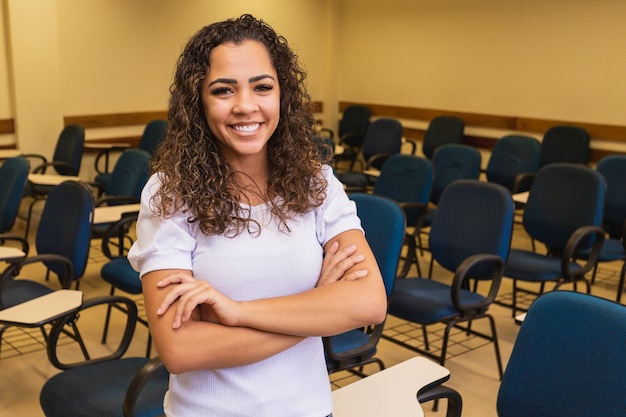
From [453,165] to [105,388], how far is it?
12.0ft

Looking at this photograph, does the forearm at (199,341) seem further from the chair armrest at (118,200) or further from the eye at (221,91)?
the chair armrest at (118,200)

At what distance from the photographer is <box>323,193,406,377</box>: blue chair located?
2539 mm

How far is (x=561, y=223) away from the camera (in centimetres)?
388

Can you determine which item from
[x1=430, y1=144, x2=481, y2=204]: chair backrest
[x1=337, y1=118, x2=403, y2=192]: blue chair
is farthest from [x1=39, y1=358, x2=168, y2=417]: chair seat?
[x1=337, y1=118, x2=403, y2=192]: blue chair

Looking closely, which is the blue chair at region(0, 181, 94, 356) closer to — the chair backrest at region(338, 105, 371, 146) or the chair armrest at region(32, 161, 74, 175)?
the chair armrest at region(32, 161, 74, 175)

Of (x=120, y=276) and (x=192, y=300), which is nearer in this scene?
(x=192, y=300)

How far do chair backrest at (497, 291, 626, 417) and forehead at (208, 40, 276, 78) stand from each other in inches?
35.4

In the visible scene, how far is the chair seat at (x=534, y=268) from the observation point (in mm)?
3582

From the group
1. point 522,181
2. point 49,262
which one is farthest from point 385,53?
point 49,262

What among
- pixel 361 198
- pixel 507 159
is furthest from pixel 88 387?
pixel 507 159

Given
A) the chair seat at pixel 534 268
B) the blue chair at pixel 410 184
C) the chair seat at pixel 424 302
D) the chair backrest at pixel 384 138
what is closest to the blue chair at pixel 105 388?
the chair seat at pixel 424 302

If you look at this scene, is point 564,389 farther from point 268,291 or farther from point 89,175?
point 89,175

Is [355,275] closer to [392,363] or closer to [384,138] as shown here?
[392,363]

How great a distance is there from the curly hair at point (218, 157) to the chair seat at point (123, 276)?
6.61ft
